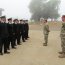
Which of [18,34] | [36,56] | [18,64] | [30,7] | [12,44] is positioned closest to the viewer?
[18,64]

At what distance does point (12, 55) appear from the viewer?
14727mm

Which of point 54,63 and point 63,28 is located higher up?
point 63,28

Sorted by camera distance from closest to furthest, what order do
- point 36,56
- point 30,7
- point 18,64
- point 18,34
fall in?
point 18,64
point 36,56
point 18,34
point 30,7

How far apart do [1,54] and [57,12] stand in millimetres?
81819

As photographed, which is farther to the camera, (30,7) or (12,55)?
(30,7)

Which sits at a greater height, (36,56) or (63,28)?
(63,28)

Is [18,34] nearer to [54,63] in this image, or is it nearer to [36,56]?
[36,56]

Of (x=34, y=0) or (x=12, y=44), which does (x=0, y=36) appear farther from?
(x=34, y=0)

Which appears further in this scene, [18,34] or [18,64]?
[18,34]

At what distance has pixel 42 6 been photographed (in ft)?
310

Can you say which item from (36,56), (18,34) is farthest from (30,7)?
(36,56)

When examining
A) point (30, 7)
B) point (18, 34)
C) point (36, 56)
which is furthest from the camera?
point (30, 7)

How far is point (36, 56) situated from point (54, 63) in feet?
7.03

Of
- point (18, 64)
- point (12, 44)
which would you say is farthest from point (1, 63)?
point (12, 44)
